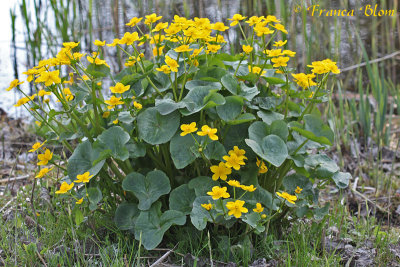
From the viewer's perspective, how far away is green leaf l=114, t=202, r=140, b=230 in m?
1.39

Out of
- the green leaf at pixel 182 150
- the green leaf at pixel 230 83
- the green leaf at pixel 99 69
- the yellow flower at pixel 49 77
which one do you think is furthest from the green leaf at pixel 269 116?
the yellow flower at pixel 49 77

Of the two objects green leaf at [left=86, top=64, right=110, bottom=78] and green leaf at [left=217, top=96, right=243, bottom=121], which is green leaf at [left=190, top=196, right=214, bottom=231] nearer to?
green leaf at [left=217, top=96, right=243, bottom=121]

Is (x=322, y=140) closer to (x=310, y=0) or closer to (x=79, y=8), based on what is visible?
(x=310, y=0)

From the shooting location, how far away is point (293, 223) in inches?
63.9

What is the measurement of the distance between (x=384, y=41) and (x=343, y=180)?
2780 mm

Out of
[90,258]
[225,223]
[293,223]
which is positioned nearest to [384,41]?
[293,223]

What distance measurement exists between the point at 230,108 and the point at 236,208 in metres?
0.30

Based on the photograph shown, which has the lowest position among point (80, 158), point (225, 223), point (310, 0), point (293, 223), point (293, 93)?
point (293, 223)

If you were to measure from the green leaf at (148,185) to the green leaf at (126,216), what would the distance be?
0.25 feet

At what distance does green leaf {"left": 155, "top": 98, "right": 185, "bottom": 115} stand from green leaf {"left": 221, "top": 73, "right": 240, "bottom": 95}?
145mm

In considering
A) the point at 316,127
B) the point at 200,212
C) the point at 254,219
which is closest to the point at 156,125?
the point at 200,212

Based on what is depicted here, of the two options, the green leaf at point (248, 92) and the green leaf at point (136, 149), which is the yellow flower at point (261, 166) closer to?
the green leaf at point (248, 92)

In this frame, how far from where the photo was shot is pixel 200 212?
1.25 m

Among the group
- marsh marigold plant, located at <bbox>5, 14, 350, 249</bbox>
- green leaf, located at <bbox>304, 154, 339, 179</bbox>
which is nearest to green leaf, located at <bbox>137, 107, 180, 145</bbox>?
marsh marigold plant, located at <bbox>5, 14, 350, 249</bbox>
